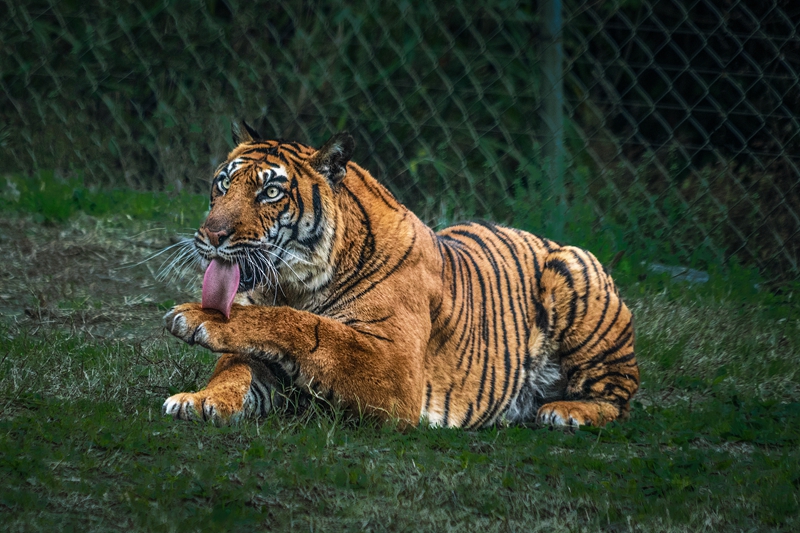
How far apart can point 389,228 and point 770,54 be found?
4.25 metres

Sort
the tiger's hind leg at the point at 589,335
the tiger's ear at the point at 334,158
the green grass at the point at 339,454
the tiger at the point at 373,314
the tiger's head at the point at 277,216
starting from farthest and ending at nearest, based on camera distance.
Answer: the tiger's hind leg at the point at 589,335
the tiger's ear at the point at 334,158
the tiger's head at the point at 277,216
the tiger at the point at 373,314
the green grass at the point at 339,454

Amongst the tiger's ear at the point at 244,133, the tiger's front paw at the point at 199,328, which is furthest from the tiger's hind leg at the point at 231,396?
the tiger's ear at the point at 244,133

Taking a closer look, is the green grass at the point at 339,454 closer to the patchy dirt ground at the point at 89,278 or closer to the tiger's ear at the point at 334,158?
the patchy dirt ground at the point at 89,278

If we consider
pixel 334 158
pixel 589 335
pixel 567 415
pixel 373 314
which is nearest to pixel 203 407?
pixel 373 314

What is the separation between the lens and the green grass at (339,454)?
2.91m

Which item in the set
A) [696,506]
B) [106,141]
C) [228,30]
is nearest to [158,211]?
[106,141]

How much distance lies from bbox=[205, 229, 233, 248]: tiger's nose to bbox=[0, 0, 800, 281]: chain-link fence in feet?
11.0

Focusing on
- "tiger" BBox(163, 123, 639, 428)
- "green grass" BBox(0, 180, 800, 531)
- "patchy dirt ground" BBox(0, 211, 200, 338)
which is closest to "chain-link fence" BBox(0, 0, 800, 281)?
"patchy dirt ground" BBox(0, 211, 200, 338)

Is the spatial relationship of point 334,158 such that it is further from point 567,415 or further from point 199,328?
point 567,415

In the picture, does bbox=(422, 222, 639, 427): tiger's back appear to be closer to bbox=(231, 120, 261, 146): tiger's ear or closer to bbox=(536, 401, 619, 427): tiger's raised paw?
bbox=(536, 401, 619, 427): tiger's raised paw

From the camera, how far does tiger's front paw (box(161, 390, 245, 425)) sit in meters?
3.74

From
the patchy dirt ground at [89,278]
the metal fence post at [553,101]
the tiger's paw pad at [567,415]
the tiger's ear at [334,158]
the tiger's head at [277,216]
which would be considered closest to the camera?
the tiger's head at [277,216]

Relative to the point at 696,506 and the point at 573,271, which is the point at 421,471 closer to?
the point at 696,506

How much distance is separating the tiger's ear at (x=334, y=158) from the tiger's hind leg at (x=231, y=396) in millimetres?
836
